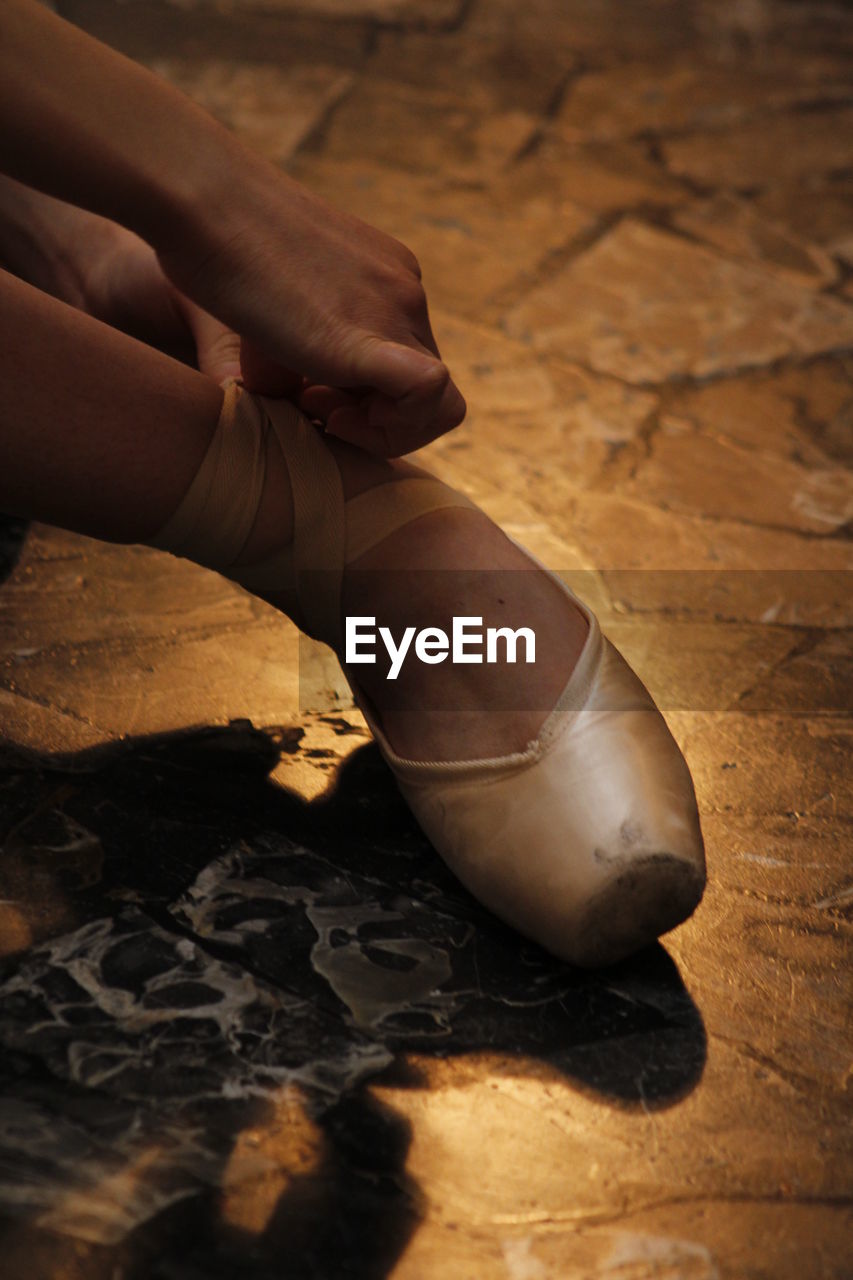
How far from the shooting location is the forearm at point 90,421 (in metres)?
0.94

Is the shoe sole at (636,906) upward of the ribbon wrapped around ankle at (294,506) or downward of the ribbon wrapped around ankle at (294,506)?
downward

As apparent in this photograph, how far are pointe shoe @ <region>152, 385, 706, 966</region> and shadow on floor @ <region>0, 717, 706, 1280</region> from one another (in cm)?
5

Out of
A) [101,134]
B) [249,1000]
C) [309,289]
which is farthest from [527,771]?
[101,134]

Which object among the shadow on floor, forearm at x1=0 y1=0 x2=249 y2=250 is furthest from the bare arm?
the shadow on floor

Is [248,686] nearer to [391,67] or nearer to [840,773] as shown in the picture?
[840,773]

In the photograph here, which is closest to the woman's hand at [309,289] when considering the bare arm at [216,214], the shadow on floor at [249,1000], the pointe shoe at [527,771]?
the bare arm at [216,214]

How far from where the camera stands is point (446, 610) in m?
1.05

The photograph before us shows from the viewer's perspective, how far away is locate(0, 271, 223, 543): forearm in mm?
943

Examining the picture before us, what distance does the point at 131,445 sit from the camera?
0.99 m

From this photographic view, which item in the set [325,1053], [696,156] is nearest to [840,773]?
[325,1053]

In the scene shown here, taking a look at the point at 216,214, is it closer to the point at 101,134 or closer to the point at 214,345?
the point at 101,134

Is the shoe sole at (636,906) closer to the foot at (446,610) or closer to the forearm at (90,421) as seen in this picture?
the foot at (446,610)

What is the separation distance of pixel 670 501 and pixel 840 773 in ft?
1.68

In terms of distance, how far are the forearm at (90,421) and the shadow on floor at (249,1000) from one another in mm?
240
